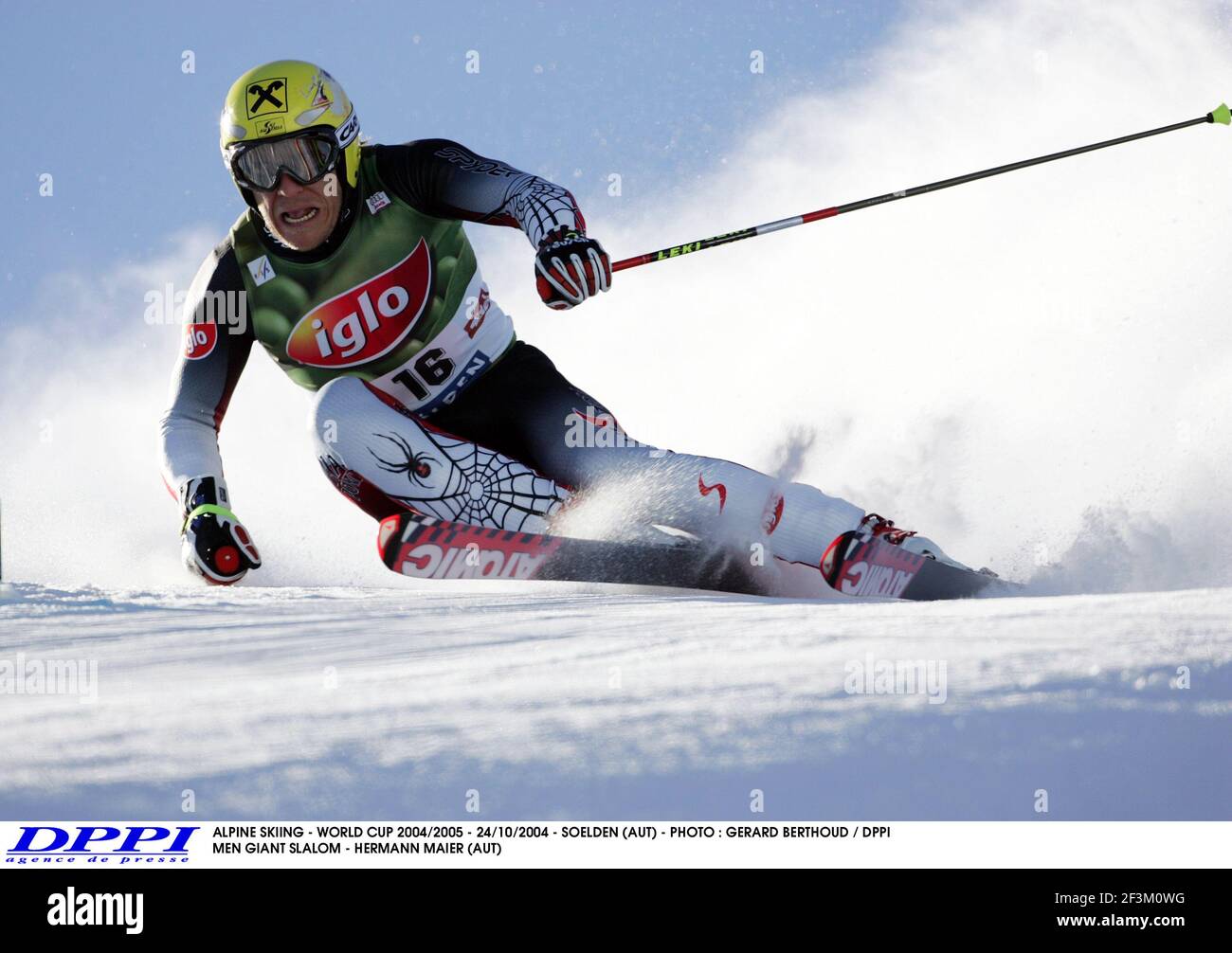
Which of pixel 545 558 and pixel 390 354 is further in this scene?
A: pixel 390 354

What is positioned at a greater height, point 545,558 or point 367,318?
point 367,318

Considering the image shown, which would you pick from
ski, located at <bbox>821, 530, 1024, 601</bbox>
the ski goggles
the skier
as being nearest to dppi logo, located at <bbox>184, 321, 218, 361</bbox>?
the skier

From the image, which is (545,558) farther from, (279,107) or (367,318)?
(279,107)

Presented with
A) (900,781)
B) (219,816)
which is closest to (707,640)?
(900,781)

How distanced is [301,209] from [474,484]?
1175 mm

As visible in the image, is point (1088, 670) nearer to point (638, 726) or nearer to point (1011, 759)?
point (1011, 759)

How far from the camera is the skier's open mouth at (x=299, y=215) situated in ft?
14.2

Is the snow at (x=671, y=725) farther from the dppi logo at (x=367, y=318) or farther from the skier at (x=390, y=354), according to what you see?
the dppi logo at (x=367, y=318)

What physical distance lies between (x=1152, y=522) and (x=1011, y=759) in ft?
9.12

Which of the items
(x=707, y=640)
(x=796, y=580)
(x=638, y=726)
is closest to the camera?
(x=638, y=726)

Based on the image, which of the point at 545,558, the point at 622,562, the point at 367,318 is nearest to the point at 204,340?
the point at 367,318

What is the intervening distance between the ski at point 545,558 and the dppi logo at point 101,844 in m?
2.05

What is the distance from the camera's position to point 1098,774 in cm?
232

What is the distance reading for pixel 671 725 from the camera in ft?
8.12
